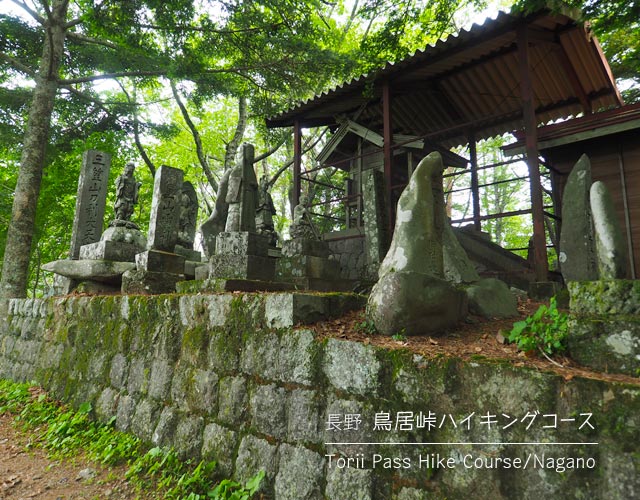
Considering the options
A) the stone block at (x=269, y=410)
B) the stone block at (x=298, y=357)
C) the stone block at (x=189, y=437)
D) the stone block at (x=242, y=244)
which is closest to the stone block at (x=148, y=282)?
the stone block at (x=242, y=244)

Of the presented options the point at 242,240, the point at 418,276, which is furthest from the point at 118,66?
the point at 418,276

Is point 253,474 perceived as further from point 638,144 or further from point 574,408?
point 638,144

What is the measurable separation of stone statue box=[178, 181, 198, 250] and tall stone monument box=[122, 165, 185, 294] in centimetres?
242

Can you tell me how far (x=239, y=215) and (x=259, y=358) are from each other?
2.27 meters

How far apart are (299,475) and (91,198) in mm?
7903

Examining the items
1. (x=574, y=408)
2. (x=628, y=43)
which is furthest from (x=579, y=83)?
(x=574, y=408)

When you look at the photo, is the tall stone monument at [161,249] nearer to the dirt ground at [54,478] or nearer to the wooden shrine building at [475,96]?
the dirt ground at [54,478]

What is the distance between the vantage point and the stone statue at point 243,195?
4770mm

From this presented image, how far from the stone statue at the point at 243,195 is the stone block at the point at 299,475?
2878mm

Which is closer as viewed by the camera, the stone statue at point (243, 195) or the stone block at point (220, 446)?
the stone block at point (220, 446)

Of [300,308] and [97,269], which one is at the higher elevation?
[97,269]

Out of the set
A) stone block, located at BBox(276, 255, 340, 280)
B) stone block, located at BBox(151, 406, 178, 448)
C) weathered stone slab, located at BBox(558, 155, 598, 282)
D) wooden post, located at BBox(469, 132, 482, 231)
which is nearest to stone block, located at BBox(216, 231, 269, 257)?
stone block, located at BBox(276, 255, 340, 280)

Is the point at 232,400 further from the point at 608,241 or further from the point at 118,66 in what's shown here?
the point at 118,66

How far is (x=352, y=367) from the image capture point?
242 cm
